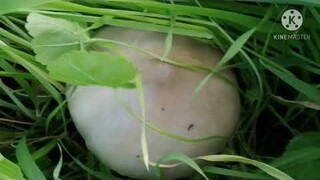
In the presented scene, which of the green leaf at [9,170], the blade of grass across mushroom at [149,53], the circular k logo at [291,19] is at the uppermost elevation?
the circular k logo at [291,19]

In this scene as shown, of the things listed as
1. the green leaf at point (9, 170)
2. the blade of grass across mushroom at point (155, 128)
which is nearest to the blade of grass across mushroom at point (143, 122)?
the blade of grass across mushroom at point (155, 128)

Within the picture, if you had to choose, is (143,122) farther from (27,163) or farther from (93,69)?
(27,163)

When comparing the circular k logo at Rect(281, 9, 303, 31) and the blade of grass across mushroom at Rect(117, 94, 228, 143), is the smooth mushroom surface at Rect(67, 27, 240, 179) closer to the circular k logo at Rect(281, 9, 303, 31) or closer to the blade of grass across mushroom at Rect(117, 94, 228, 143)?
the blade of grass across mushroom at Rect(117, 94, 228, 143)

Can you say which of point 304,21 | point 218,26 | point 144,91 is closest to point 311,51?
point 304,21

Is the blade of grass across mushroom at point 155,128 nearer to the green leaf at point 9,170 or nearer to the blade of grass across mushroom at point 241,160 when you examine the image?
the blade of grass across mushroom at point 241,160

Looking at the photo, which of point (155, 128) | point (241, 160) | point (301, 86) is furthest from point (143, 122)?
point (301, 86)

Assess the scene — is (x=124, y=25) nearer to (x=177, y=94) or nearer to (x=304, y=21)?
(x=177, y=94)

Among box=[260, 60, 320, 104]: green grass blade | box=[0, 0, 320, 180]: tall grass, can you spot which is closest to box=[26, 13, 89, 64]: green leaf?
box=[0, 0, 320, 180]: tall grass
